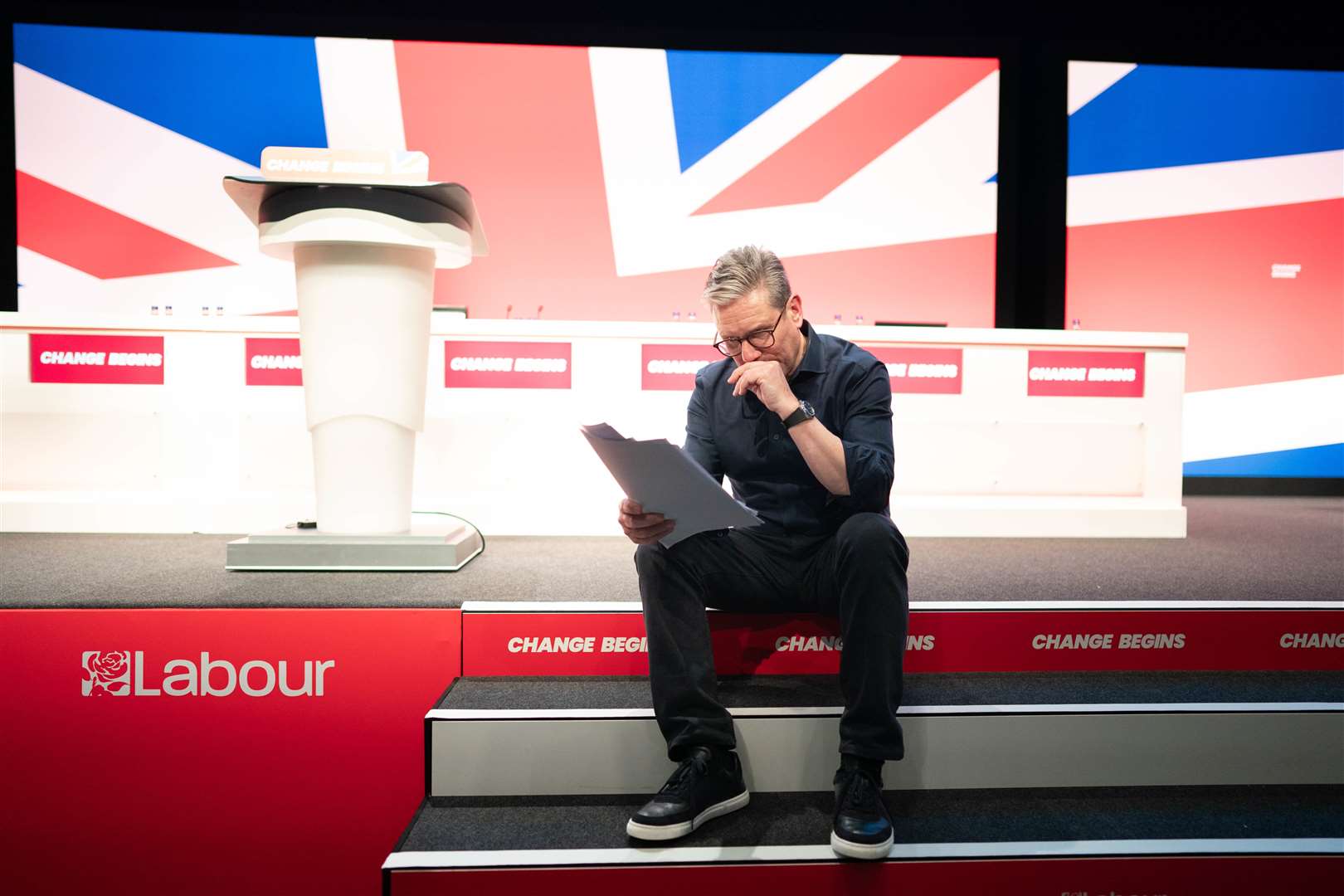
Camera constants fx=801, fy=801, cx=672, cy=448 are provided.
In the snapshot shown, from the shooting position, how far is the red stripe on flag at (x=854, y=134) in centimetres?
464

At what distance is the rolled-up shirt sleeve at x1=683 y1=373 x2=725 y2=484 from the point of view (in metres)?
1.69

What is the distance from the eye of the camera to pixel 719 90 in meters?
4.64

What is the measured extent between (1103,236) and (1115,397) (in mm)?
2113

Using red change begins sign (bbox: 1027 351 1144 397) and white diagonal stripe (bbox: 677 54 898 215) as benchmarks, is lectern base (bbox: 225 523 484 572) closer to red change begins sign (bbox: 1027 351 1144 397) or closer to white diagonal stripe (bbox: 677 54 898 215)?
red change begins sign (bbox: 1027 351 1144 397)

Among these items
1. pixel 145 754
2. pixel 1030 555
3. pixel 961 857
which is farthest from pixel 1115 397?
pixel 145 754

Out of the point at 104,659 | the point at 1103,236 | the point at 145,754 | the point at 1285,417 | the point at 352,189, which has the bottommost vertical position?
the point at 145,754

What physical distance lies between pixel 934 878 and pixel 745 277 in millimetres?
1057

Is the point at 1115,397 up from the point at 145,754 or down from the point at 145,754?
up

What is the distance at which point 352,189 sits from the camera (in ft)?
6.36

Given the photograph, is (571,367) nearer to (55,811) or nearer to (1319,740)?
(55,811)

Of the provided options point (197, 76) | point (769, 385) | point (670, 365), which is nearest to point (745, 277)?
point (769, 385)

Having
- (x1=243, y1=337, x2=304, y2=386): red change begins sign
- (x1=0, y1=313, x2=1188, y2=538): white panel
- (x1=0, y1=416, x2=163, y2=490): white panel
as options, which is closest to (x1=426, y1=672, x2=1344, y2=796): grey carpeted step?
(x1=0, y1=313, x2=1188, y2=538): white panel

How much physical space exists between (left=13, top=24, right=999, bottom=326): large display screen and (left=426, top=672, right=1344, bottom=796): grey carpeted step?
3354 mm

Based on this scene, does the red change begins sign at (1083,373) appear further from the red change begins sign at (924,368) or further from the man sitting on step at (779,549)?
the man sitting on step at (779,549)
